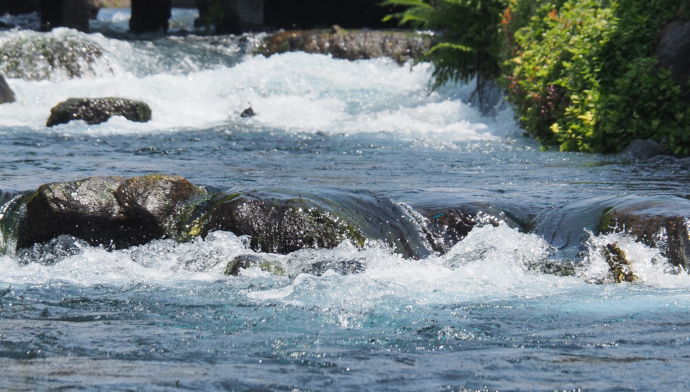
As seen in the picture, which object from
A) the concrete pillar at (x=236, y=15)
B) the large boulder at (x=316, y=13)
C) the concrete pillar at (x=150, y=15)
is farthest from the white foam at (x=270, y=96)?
the large boulder at (x=316, y=13)

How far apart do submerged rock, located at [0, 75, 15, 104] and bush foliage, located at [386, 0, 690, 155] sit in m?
7.77

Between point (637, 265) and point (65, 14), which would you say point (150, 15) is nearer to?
point (65, 14)

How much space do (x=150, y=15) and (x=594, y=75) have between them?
1884 centimetres

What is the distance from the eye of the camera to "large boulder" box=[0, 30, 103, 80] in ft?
60.3

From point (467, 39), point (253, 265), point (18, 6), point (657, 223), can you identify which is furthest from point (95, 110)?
point (18, 6)

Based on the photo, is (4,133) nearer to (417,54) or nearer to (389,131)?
(389,131)

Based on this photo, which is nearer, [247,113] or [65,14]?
[247,113]

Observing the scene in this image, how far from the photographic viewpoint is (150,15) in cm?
2850

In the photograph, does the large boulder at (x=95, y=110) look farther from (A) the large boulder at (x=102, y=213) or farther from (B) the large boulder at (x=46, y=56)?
(A) the large boulder at (x=102, y=213)

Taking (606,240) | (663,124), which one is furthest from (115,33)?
(606,240)

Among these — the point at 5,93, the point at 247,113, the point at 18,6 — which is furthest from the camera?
the point at 18,6

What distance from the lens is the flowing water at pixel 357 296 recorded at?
4152 millimetres

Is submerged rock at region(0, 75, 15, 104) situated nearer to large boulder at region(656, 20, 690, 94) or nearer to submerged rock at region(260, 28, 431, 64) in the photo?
submerged rock at region(260, 28, 431, 64)

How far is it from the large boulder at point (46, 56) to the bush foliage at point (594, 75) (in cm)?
815
